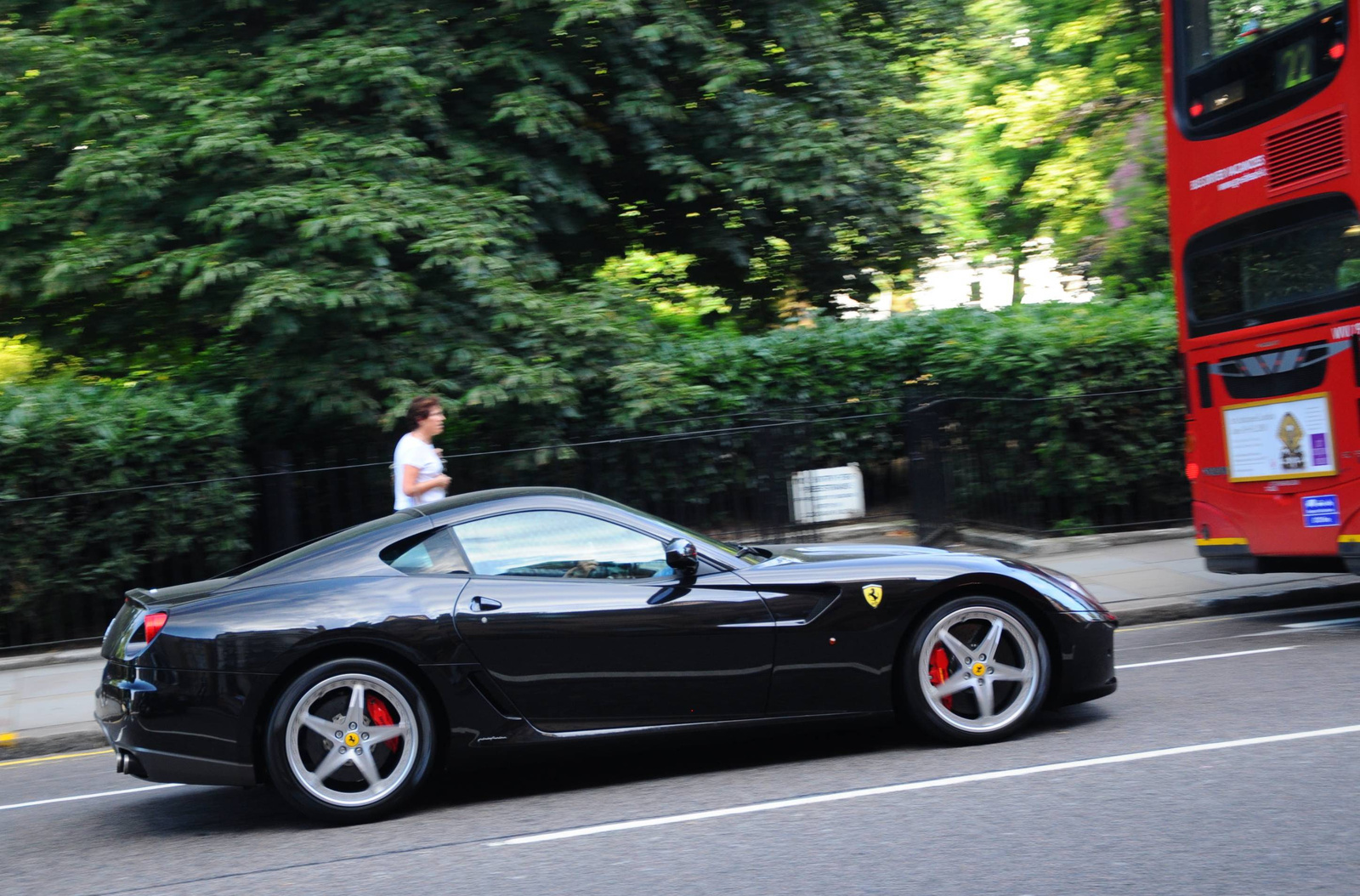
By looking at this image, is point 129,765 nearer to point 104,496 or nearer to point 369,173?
point 104,496

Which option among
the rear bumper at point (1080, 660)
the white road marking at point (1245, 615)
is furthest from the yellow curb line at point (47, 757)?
the white road marking at point (1245, 615)

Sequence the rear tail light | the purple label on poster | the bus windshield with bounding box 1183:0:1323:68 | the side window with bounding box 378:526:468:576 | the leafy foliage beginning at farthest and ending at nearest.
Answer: the leafy foliage < the bus windshield with bounding box 1183:0:1323:68 < the purple label on poster < the side window with bounding box 378:526:468:576 < the rear tail light

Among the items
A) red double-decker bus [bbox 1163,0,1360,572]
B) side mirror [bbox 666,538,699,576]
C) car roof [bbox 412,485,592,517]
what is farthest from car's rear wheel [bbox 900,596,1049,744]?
red double-decker bus [bbox 1163,0,1360,572]

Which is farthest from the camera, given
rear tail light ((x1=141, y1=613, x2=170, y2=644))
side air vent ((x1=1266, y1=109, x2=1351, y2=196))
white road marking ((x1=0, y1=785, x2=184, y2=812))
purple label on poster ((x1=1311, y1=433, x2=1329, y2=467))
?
purple label on poster ((x1=1311, y1=433, x2=1329, y2=467))

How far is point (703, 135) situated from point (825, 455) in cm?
358

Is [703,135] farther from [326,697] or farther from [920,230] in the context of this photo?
[326,697]

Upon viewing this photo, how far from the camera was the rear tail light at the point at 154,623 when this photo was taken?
205 inches

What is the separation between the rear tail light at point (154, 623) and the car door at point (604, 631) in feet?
4.02

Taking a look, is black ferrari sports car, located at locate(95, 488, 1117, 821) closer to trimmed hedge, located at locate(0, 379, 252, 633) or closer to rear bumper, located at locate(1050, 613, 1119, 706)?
rear bumper, located at locate(1050, 613, 1119, 706)

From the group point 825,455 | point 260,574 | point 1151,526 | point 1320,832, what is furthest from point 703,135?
point 1320,832

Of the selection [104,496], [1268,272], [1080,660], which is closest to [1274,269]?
[1268,272]

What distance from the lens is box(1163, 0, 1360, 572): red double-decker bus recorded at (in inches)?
322

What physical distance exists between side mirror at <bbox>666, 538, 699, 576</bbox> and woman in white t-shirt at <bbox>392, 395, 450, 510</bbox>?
322cm

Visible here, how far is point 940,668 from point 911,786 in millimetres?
739
